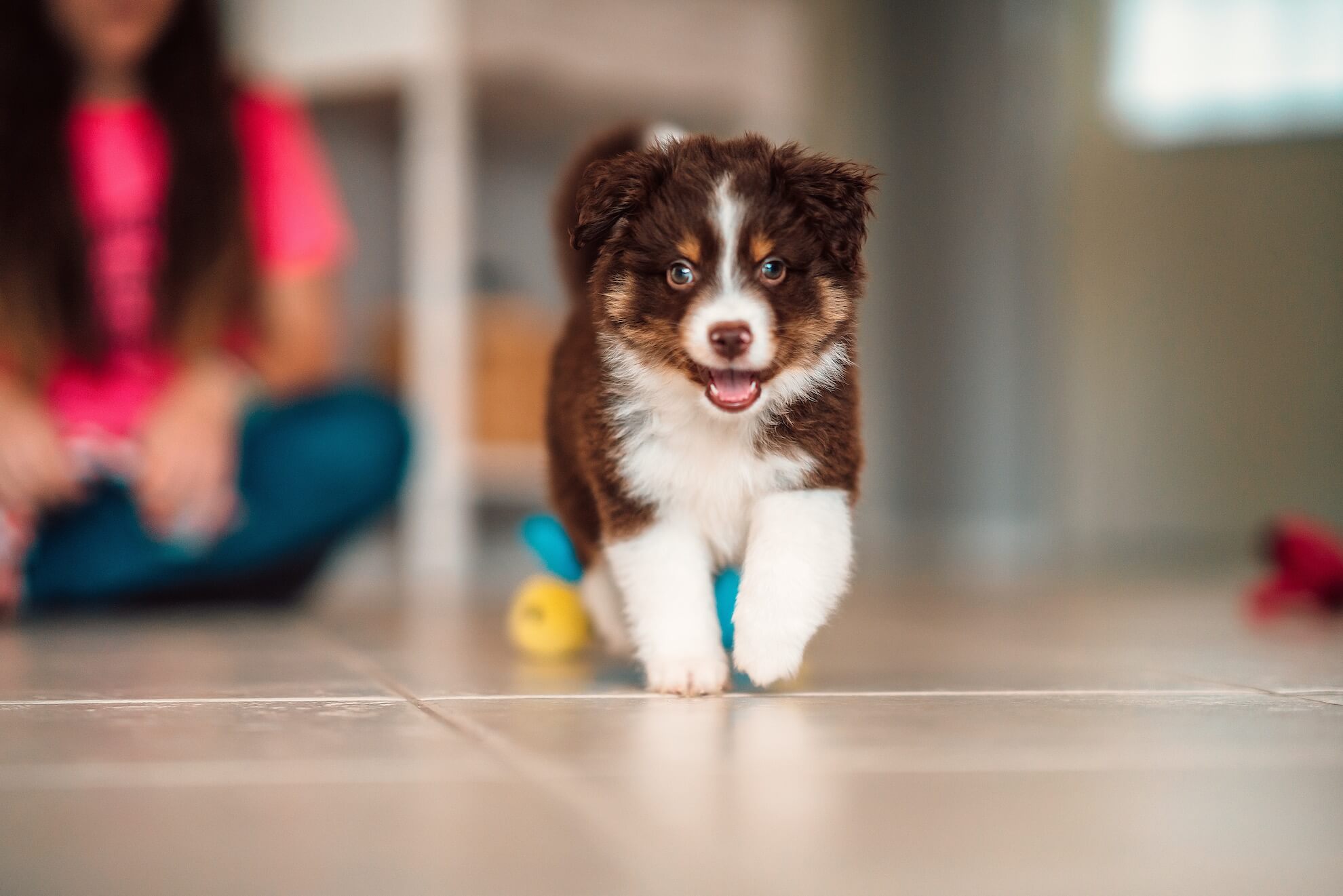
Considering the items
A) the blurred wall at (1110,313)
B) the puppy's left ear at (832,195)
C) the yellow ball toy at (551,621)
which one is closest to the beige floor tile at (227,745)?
the yellow ball toy at (551,621)

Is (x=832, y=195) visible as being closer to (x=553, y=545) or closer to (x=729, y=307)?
(x=729, y=307)

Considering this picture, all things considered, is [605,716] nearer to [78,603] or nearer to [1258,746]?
[1258,746]

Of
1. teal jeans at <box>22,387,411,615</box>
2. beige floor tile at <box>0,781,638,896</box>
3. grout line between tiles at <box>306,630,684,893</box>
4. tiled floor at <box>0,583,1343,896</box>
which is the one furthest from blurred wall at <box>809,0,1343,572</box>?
beige floor tile at <box>0,781,638,896</box>

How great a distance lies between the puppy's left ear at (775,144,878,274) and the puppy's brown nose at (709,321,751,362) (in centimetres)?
18

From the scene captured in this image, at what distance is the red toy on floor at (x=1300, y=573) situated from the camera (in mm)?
3002

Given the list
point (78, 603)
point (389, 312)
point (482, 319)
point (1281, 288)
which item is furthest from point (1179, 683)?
point (1281, 288)

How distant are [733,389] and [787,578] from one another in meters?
0.22

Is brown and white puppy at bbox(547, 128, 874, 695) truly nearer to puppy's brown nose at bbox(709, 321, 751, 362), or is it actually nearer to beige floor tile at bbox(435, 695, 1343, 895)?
puppy's brown nose at bbox(709, 321, 751, 362)

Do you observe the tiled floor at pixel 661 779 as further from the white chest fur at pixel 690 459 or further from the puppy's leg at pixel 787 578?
the white chest fur at pixel 690 459

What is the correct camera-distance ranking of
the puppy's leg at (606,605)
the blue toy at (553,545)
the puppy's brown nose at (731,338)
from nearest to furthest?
the puppy's brown nose at (731,338) < the puppy's leg at (606,605) < the blue toy at (553,545)

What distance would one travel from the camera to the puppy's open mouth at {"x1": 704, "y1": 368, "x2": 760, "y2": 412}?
1.51 m

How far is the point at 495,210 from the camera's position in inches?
216

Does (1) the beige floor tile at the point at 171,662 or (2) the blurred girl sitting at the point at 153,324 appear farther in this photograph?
(2) the blurred girl sitting at the point at 153,324

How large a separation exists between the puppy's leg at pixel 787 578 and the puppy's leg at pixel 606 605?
34 centimetres
